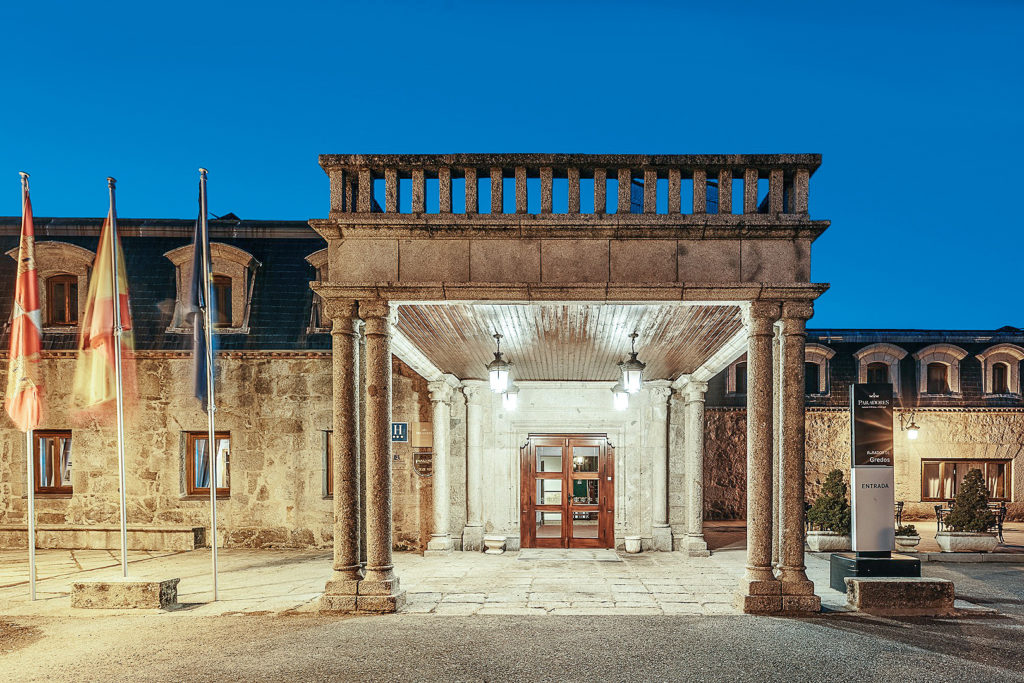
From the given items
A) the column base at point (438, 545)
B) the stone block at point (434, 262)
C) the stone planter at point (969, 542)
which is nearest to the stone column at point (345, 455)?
the stone block at point (434, 262)

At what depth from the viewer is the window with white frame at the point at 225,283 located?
13.8 m

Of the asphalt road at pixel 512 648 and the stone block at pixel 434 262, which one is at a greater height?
the stone block at pixel 434 262

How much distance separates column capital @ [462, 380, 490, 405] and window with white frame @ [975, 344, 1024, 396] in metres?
15.2

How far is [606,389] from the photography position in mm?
13906

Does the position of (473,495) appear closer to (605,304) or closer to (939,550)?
(605,304)

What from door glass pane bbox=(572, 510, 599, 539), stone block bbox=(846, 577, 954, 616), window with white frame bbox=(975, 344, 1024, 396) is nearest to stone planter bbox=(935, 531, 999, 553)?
stone block bbox=(846, 577, 954, 616)

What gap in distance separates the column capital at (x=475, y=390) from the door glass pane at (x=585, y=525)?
3101 millimetres

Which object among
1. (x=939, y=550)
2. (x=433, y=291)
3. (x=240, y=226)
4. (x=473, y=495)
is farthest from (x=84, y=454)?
(x=939, y=550)

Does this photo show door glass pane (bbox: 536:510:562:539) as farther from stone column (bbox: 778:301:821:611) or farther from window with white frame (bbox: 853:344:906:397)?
window with white frame (bbox: 853:344:906:397)

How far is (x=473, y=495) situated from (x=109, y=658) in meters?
7.80

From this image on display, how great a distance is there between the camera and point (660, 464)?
13.6 metres

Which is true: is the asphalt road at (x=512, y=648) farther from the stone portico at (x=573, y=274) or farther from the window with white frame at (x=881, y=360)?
the window with white frame at (x=881, y=360)

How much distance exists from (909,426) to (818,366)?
296 cm

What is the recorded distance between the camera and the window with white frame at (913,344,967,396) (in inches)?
769
